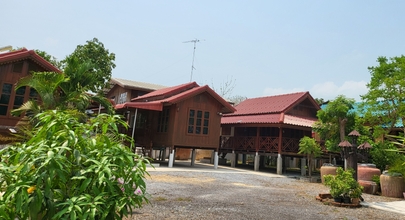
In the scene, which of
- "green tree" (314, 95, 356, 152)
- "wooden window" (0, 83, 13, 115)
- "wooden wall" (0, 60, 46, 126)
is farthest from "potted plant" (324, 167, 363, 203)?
"wooden window" (0, 83, 13, 115)

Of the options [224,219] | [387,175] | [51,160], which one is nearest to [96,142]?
[51,160]

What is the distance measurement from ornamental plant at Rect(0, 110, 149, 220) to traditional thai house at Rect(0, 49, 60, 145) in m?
11.0

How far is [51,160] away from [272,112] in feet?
58.2

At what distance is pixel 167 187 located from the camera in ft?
30.6

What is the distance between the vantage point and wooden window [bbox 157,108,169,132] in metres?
17.4

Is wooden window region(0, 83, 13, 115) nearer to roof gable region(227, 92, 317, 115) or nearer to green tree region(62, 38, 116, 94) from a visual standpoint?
green tree region(62, 38, 116, 94)

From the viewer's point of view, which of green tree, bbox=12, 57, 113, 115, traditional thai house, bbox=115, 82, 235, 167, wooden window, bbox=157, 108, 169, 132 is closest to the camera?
green tree, bbox=12, 57, 113, 115

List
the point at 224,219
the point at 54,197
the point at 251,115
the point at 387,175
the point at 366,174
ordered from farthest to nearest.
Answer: the point at 251,115, the point at 366,174, the point at 387,175, the point at 224,219, the point at 54,197

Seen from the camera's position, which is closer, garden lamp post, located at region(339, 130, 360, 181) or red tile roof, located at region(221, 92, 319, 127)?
garden lamp post, located at region(339, 130, 360, 181)

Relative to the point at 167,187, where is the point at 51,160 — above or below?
above

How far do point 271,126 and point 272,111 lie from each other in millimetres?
2031

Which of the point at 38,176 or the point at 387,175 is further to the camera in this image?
the point at 387,175

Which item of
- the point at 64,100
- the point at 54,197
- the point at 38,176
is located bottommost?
the point at 54,197

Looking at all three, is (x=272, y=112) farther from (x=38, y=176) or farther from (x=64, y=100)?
(x=38, y=176)
